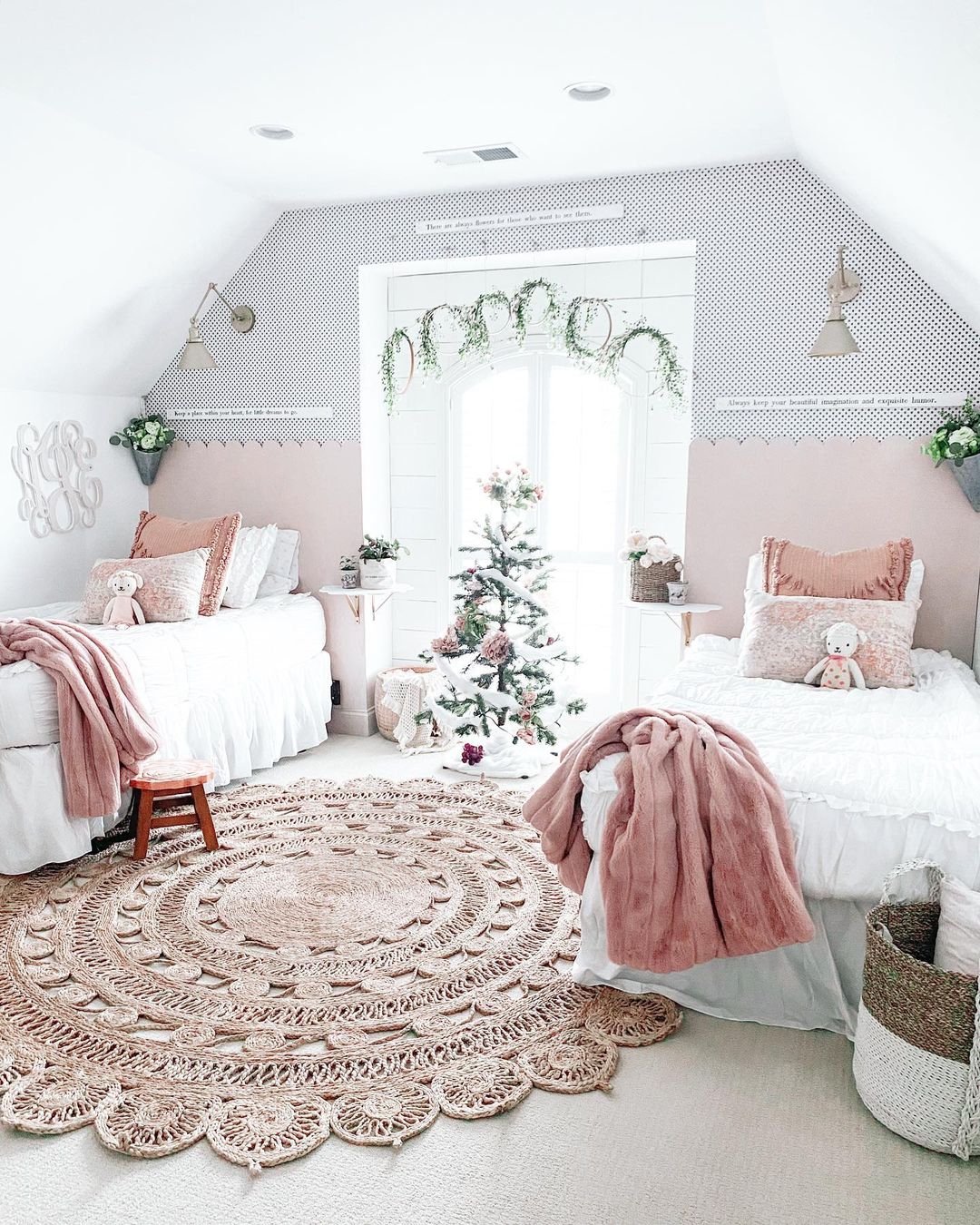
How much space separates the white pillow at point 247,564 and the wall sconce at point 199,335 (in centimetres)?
84

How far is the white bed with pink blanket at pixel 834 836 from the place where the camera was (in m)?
2.46

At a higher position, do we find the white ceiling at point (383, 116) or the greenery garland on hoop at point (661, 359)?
the white ceiling at point (383, 116)

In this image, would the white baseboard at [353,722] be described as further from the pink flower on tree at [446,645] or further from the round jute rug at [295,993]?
the round jute rug at [295,993]

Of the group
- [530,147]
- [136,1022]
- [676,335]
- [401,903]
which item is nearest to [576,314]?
[676,335]

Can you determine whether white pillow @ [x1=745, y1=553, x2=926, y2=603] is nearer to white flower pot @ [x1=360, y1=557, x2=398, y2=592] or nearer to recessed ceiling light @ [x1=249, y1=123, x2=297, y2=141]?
white flower pot @ [x1=360, y1=557, x2=398, y2=592]

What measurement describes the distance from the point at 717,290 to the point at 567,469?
3.97ft

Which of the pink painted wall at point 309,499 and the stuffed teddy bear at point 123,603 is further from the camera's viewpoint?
the pink painted wall at point 309,499

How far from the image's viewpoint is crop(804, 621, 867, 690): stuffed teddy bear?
3.62 m

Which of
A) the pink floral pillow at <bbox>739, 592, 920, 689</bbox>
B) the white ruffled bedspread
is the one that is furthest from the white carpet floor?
the pink floral pillow at <bbox>739, 592, 920, 689</bbox>

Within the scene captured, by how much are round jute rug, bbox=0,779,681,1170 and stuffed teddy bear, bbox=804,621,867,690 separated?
1220mm

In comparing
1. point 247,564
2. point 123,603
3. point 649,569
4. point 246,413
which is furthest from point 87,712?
point 649,569

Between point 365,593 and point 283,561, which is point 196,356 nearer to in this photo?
point 283,561

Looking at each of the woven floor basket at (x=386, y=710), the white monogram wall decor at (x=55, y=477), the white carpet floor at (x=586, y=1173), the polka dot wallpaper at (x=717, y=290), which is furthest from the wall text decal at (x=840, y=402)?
the white monogram wall decor at (x=55, y=477)

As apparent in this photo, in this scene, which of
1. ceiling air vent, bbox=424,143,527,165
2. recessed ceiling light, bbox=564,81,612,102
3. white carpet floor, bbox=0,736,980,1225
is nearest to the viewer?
white carpet floor, bbox=0,736,980,1225
